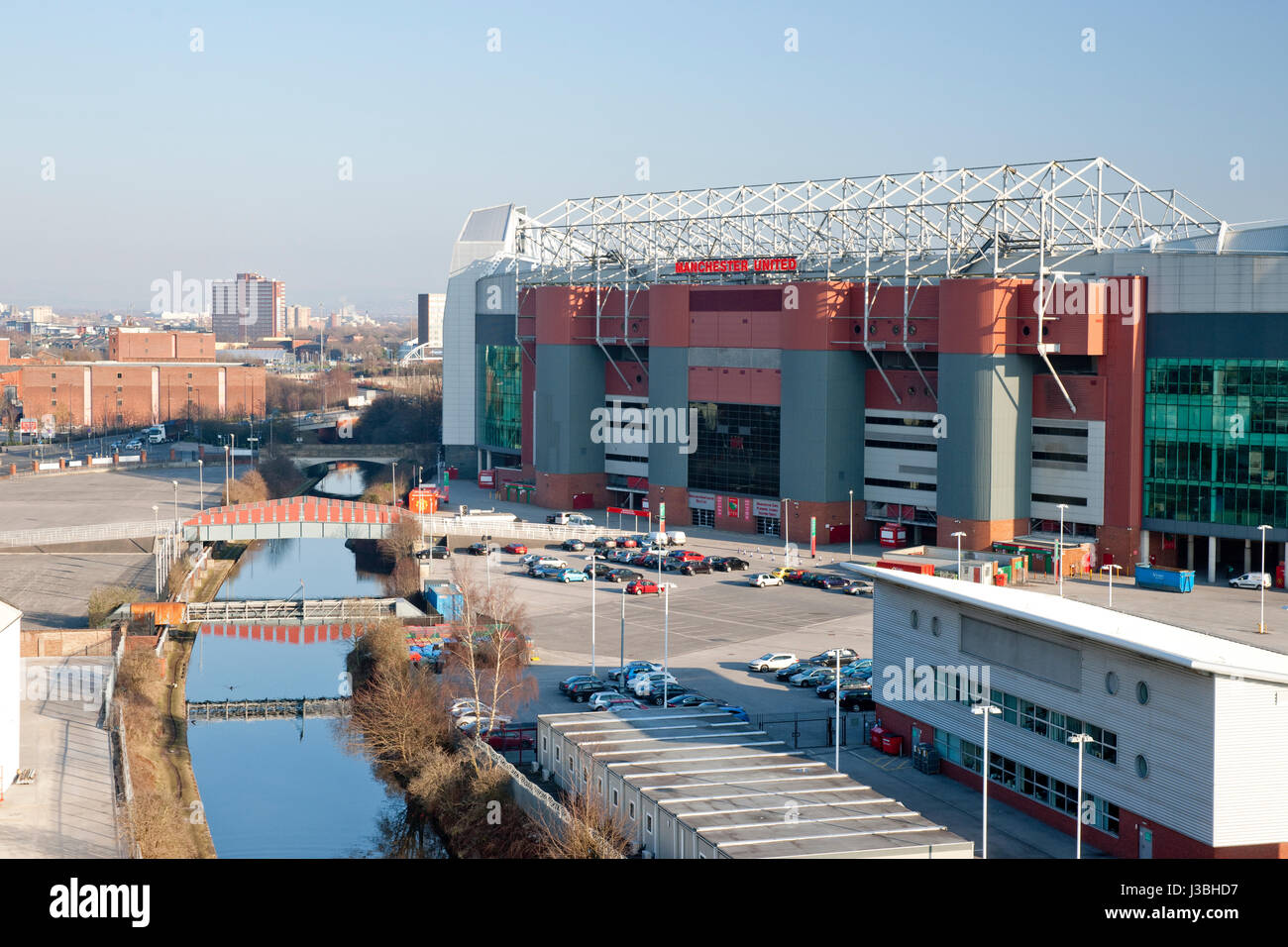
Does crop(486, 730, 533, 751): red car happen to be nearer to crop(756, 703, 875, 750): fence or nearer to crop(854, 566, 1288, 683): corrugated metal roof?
crop(756, 703, 875, 750): fence

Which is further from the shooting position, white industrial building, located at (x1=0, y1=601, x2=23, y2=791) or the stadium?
the stadium

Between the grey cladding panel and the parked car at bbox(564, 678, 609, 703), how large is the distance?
9421 millimetres

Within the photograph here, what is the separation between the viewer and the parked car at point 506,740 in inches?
1047

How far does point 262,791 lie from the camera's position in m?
28.6

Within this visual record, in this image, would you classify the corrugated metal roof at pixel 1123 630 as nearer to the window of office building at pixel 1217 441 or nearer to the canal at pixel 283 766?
the canal at pixel 283 766

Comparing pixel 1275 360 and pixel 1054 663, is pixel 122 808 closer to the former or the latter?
pixel 1054 663

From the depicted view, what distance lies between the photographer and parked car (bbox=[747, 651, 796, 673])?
32.6 meters

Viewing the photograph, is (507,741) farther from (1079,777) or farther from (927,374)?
(927,374)

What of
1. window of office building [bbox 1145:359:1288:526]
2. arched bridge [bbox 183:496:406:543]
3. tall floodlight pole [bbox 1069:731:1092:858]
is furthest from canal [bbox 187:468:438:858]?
window of office building [bbox 1145:359:1288:526]

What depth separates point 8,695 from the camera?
79.9ft

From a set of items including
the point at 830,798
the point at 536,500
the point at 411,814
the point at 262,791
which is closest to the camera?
the point at 830,798

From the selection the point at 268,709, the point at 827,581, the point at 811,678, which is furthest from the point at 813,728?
the point at 827,581
